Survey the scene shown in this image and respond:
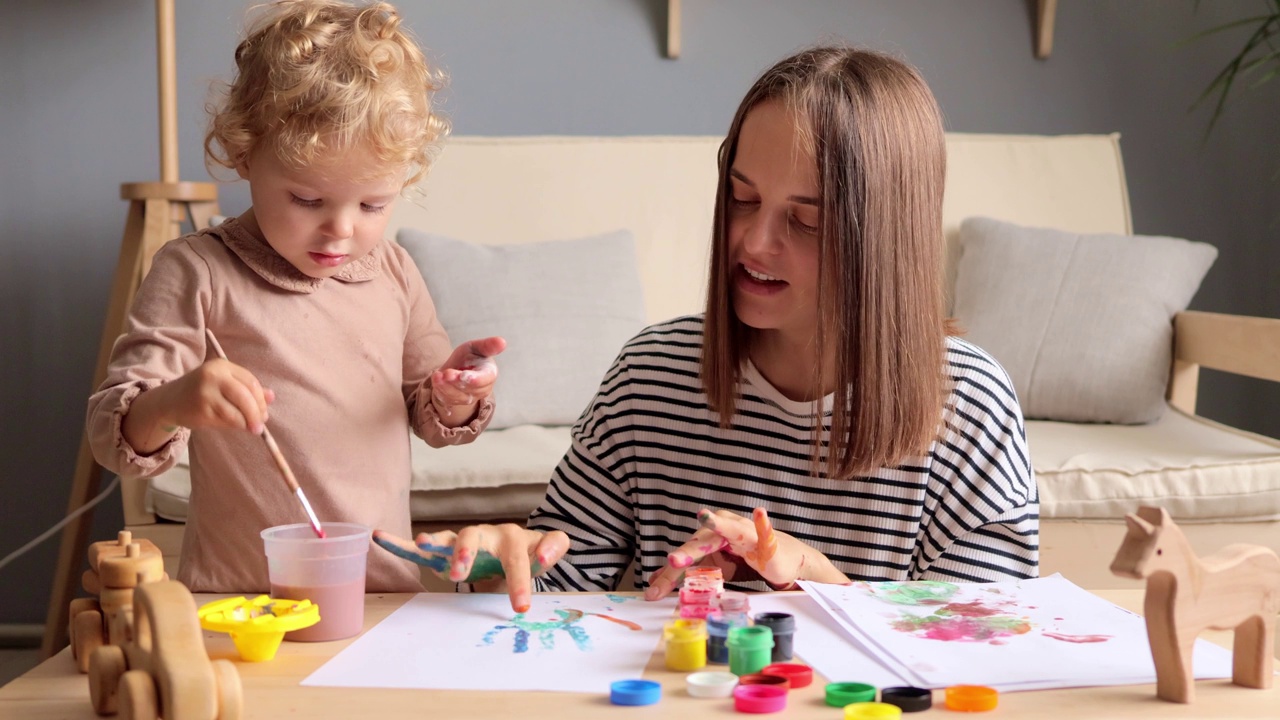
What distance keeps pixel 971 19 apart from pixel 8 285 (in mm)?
2183

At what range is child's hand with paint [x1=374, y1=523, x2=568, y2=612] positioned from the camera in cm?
87

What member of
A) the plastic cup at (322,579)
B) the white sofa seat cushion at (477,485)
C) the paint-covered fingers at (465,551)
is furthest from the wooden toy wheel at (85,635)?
the white sofa seat cushion at (477,485)

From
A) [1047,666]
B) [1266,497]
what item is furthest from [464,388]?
[1266,497]

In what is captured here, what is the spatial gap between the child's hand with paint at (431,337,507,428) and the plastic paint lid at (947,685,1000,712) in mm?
490

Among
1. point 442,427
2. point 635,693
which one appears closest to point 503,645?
point 635,693

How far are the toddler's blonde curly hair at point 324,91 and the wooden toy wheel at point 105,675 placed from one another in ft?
1.50

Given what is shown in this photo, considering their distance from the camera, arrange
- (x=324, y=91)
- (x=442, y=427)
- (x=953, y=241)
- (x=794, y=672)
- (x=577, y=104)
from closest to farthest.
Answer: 1. (x=794, y=672)
2. (x=324, y=91)
3. (x=442, y=427)
4. (x=953, y=241)
5. (x=577, y=104)

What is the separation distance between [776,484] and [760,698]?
0.50 meters

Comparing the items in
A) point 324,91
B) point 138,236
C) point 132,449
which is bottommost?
point 132,449

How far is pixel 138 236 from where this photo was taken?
2.13 meters

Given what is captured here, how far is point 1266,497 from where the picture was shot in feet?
6.02

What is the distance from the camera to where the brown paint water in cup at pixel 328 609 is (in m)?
0.81

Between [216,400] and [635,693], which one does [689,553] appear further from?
[216,400]

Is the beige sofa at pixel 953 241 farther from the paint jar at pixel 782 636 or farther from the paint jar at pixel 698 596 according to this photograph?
the paint jar at pixel 782 636
